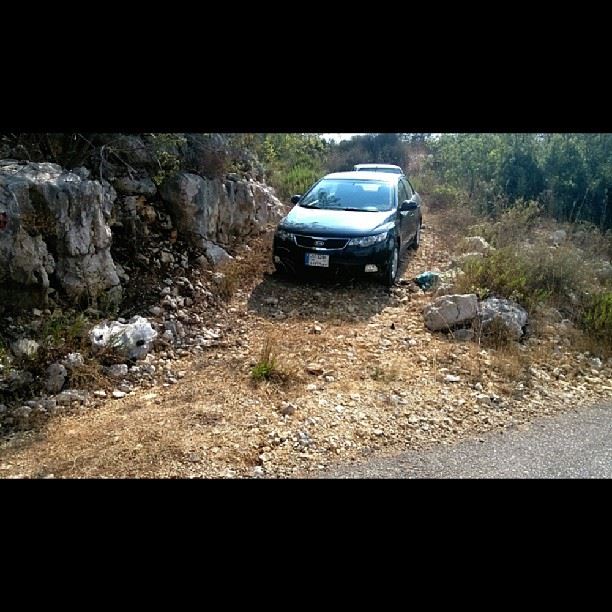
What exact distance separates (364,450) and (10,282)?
3.38 m

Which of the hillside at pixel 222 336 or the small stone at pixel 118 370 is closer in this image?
the hillside at pixel 222 336

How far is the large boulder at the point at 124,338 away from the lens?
434 cm

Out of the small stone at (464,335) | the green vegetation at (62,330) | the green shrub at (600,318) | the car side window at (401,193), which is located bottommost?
the small stone at (464,335)

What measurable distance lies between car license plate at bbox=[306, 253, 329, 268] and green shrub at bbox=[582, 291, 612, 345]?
303cm

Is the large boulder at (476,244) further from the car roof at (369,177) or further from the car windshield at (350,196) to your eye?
the car windshield at (350,196)

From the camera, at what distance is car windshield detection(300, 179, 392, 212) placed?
684 centimetres

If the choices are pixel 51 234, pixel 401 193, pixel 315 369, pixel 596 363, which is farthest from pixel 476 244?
pixel 51 234

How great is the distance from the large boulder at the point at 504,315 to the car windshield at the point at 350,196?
211cm

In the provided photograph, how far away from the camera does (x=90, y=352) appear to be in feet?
13.9

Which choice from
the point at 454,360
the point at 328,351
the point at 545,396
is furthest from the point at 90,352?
the point at 545,396

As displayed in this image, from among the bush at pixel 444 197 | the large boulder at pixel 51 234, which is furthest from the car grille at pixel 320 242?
the bush at pixel 444 197

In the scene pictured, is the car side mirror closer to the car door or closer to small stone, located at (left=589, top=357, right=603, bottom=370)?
the car door

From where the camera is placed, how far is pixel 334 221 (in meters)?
6.35

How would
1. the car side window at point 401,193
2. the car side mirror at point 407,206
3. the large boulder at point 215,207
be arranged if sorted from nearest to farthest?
the large boulder at point 215,207
the car side mirror at point 407,206
the car side window at point 401,193
